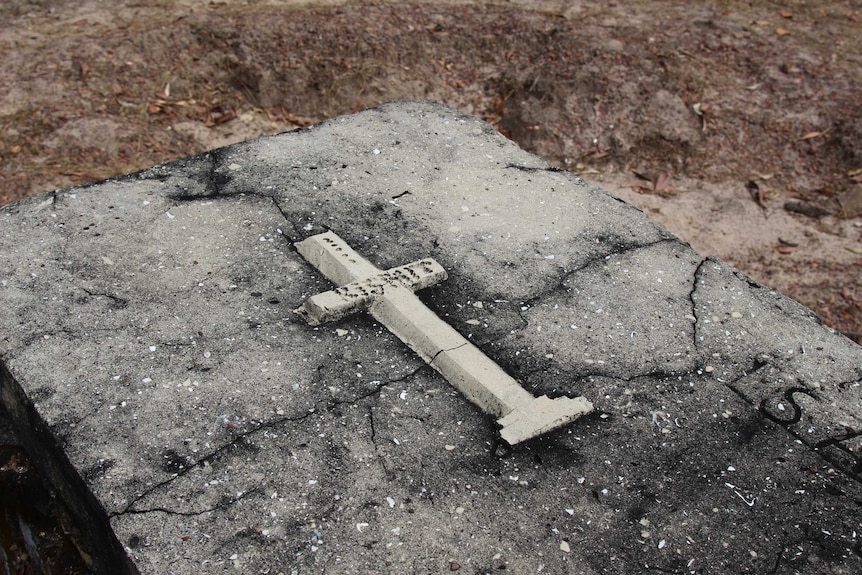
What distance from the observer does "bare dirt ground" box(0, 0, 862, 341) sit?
18.5 ft

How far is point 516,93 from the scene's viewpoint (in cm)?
648

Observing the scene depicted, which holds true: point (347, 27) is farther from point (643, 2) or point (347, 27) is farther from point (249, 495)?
point (249, 495)

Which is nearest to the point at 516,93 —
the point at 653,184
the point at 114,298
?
the point at 653,184

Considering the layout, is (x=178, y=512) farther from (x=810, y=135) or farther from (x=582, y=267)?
(x=810, y=135)

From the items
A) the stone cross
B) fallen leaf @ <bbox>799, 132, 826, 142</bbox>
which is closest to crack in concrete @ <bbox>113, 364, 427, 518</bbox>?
the stone cross

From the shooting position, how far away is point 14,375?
297 centimetres

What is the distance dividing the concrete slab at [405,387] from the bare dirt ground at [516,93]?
75.5 inches

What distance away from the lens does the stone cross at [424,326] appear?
9.41 ft

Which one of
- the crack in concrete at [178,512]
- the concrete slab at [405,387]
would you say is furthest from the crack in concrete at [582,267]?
the crack in concrete at [178,512]

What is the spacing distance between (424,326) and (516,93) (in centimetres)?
373

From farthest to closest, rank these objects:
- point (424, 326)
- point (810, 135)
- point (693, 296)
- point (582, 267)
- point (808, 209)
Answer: point (810, 135)
point (808, 209)
point (582, 267)
point (693, 296)
point (424, 326)

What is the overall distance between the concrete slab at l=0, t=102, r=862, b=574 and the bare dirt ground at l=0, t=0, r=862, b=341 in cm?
192

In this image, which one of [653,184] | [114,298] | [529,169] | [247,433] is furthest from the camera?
[653,184]

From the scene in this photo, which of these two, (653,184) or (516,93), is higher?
(516,93)
